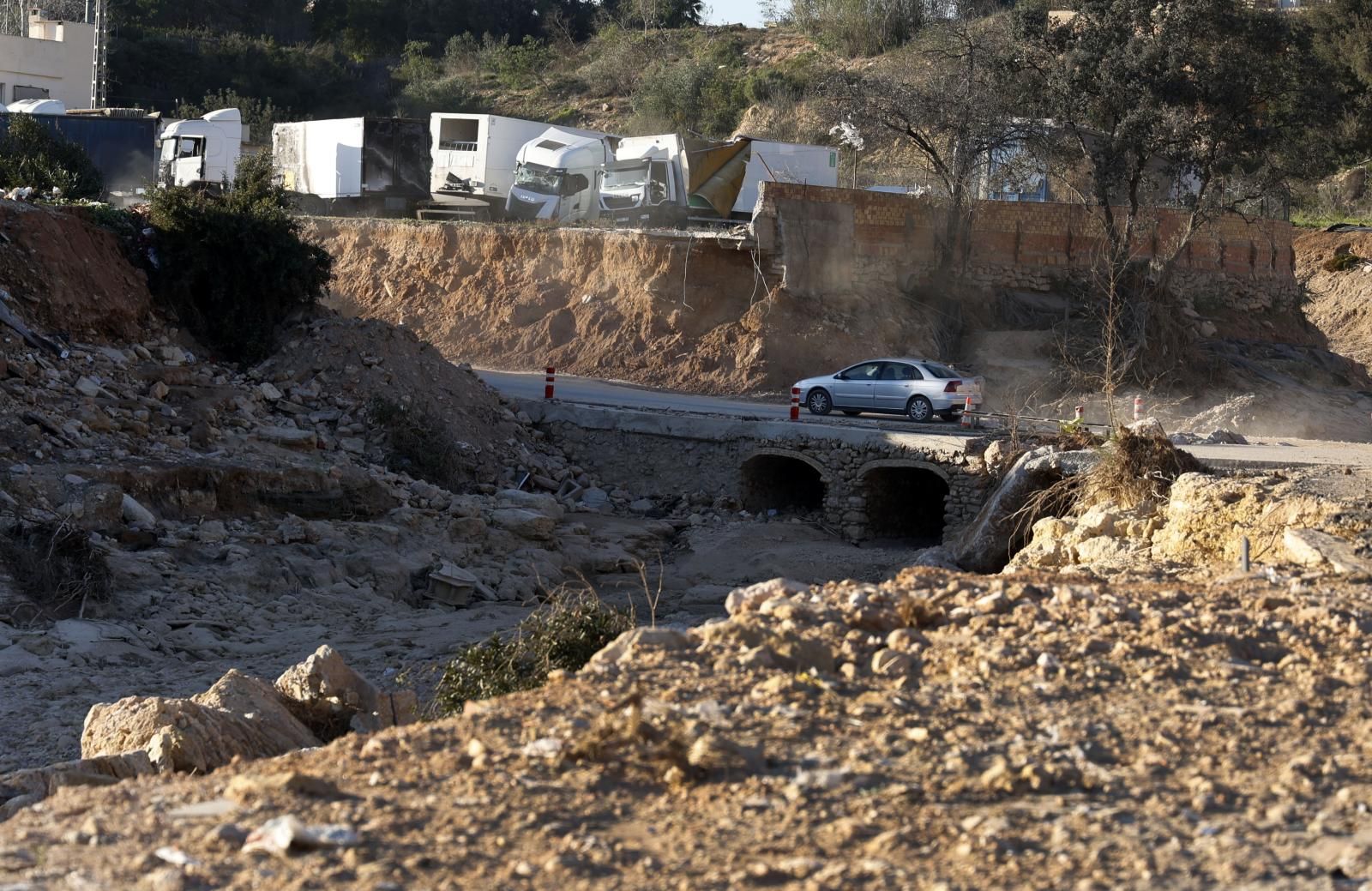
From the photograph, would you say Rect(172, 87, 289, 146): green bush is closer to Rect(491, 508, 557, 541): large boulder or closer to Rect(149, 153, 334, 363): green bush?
Rect(149, 153, 334, 363): green bush

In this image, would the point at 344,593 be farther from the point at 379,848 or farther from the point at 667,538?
the point at 379,848

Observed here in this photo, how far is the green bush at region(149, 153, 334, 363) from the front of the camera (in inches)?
1079

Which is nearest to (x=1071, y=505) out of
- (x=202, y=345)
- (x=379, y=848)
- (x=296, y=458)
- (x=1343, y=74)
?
(x=296, y=458)

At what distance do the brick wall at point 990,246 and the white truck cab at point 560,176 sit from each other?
24.9 ft

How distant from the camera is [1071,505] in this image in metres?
18.1

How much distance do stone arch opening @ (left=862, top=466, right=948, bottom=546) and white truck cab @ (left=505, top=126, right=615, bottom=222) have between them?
50.0 ft

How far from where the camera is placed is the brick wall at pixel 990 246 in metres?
32.6

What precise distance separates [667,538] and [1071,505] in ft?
27.8

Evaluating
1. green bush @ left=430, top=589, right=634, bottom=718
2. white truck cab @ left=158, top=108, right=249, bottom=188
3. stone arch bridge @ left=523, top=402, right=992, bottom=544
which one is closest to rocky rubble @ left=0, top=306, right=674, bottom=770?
stone arch bridge @ left=523, top=402, right=992, bottom=544

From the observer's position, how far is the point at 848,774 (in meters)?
6.32

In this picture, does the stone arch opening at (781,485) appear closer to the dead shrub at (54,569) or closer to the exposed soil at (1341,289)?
the dead shrub at (54,569)

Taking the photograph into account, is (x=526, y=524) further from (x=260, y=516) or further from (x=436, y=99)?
(x=436, y=99)

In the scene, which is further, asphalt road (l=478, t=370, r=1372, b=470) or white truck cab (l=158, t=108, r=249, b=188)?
white truck cab (l=158, t=108, r=249, b=188)

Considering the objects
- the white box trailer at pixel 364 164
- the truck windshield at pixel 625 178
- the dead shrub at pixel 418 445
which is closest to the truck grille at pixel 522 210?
the truck windshield at pixel 625 178
